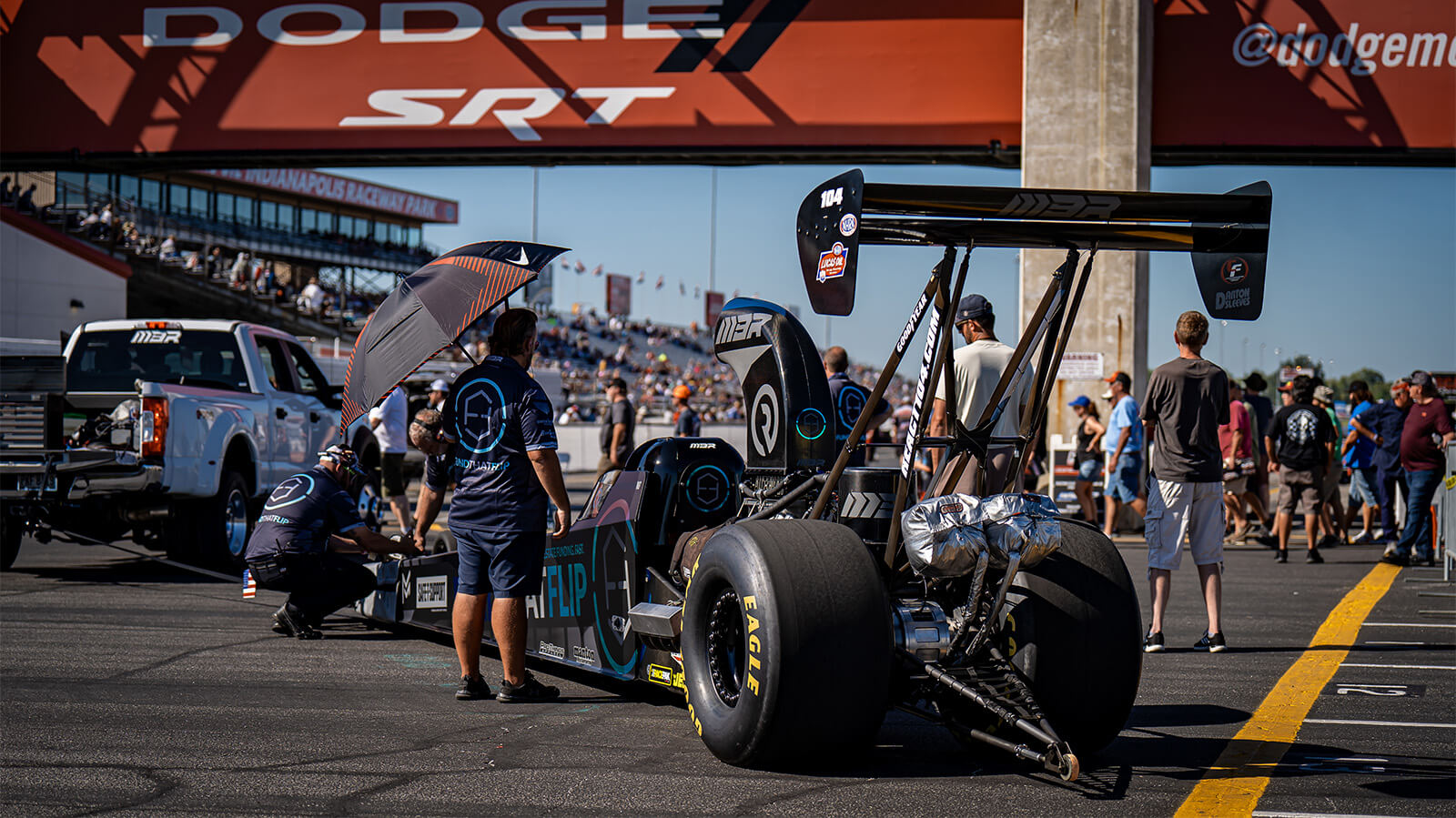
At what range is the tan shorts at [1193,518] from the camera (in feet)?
25.3

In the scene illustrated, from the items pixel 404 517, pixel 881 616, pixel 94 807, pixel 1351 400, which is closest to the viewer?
pixel 94 807

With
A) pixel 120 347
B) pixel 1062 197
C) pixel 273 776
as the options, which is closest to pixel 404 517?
pixel 120 347

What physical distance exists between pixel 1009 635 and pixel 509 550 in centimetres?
232

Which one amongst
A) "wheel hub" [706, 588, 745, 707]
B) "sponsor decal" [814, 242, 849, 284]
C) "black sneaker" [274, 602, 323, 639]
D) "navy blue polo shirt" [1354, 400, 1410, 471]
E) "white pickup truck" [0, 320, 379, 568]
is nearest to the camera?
"sponsor decal" [814, 242, 849, 284]

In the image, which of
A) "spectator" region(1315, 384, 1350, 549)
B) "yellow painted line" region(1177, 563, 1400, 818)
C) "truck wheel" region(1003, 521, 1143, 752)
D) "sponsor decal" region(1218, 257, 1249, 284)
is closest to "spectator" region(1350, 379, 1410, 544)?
"spectator" region(1315, 384, 1350, 549)

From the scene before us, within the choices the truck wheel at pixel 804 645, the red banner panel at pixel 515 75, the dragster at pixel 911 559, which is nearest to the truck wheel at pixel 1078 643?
the dragster at pixel 911 559

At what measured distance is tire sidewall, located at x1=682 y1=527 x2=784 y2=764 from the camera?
4445 mm

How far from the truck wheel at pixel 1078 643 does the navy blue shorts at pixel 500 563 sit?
225 centimetres

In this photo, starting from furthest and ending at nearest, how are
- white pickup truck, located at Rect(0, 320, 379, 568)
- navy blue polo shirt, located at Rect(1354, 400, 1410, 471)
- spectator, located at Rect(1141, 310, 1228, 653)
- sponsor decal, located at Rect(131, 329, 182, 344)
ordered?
navy blue polo shirt, located at Rect(1354, 400, 1410, 471), sponsor decal, located at Rect(131, 329, 182, 344), white pickup truck, located at Rect(0, 320, 379, 568), spectator, located at Rect(1141, 310, 1228, 653)

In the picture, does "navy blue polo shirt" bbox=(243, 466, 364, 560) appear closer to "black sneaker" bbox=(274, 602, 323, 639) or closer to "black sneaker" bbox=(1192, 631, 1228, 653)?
"black sneaker" bbox=(274, 602, 323, 639)

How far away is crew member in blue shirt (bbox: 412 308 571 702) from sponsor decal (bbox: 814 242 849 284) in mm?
1976

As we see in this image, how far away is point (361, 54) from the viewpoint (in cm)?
1972

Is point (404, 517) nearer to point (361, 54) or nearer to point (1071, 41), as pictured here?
point (361, 54)

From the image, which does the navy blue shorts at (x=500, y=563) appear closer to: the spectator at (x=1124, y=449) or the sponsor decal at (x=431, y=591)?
the sponsor decal at (x=431, y=591)
